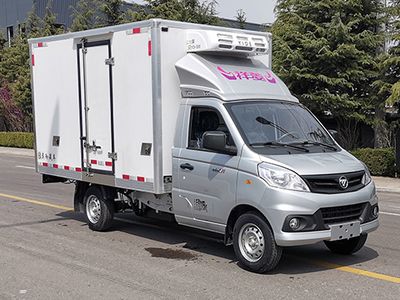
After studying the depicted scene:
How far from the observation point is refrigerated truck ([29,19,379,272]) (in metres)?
6.27

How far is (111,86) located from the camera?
8.34m

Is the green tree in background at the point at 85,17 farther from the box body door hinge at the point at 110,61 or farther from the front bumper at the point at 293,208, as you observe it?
the front bumper at the point at 293,208

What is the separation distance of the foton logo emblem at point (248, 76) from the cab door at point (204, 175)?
22.4 inches

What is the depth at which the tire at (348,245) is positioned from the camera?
7.14m

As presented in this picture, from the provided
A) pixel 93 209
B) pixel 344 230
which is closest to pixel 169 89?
pixel 93 209

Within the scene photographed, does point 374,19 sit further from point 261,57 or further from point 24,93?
point 24,93

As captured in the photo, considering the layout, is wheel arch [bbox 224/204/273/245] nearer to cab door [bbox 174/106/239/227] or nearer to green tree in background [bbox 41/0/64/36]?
cab door [bbox 174/106/239/227]

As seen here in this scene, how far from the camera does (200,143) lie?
7.29 m

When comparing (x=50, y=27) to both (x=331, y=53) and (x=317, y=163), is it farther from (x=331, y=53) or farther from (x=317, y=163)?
(x=317, y=163)

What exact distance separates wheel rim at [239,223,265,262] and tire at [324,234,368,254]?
128 cm

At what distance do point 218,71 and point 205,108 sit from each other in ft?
1.79

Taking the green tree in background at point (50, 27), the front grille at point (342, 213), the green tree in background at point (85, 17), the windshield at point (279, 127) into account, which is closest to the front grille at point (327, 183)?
the front grille at point (342, 213)

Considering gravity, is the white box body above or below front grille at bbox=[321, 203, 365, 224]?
above

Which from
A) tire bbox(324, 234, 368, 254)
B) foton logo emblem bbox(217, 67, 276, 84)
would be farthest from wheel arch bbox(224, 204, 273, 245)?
foton logo emblem bbox(217, 67, 276, 84)
